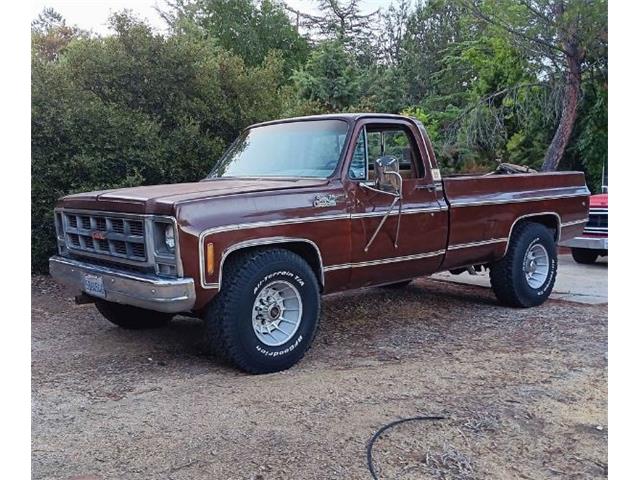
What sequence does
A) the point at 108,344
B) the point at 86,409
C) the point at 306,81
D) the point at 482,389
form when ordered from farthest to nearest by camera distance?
the point at 306,81
the point at 108,344
the point at 482,389
the point at 86,409

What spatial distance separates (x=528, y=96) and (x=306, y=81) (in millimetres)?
5904

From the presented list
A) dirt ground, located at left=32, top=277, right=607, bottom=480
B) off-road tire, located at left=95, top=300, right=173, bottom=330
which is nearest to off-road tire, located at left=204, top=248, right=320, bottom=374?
dirt ground, located at left=32, top=277, right=607, bottom=480

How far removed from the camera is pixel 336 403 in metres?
4.03

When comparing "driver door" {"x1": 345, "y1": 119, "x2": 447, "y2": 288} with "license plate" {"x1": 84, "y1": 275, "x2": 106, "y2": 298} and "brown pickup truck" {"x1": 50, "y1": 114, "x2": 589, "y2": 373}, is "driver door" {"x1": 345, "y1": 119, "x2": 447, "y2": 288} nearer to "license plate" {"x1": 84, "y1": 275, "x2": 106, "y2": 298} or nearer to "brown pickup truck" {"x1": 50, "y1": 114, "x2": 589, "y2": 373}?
"brown pickup truck" {"x1": 50, "y1": 114, "x2": 589, "y2": 373}

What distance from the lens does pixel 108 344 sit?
5586mm

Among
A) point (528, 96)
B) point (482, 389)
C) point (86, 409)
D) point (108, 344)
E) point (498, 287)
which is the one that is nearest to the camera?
point (86, 409)

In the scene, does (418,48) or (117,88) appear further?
(418,48)

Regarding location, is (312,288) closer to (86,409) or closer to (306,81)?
(86,409)

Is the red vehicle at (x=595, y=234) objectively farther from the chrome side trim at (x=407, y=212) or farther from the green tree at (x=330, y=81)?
the green tree at (x=330, y=81)

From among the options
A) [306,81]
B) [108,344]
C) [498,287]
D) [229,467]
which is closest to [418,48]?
[306,81]

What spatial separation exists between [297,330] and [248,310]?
19.7 inches

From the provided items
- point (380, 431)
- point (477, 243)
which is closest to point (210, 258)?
point (380, 431)

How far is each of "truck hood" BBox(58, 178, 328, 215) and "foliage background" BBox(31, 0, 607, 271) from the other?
131 inches

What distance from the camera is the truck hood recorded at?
435 centimetres
